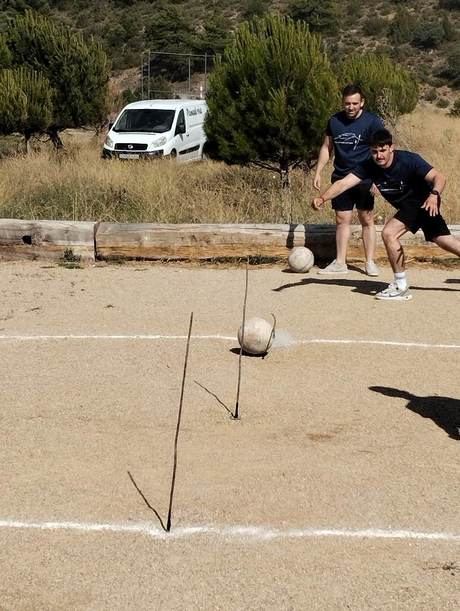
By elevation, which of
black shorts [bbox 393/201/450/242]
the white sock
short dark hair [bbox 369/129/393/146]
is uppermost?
short dark hair [bbox 369/129/393/146]

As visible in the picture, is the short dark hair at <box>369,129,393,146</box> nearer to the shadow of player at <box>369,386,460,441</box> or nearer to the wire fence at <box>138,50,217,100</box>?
the shadow of player at <box>369,386,460,441</box>

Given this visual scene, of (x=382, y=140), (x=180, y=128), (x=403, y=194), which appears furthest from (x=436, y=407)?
(x=180, y=128)

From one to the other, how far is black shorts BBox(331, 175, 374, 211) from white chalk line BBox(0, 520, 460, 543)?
5316 mm

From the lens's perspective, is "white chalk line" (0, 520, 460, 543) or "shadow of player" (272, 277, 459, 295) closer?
"white chalk line" (0, 520, 460, 543)

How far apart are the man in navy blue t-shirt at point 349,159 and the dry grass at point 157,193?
78.9 inches

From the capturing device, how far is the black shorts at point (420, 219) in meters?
7.93

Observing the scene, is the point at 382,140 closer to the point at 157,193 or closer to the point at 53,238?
the point at 53,238

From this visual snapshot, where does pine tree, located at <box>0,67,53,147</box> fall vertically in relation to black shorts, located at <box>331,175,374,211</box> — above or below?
below

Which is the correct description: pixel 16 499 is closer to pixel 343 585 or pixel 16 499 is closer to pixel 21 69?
pixel 343 585

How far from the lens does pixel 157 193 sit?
41.8ft

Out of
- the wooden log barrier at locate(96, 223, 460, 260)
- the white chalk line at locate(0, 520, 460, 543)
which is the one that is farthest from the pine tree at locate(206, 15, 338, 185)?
the white chalk line at locate(0, 520, 460, 543)

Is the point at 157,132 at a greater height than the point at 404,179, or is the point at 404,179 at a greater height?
the point at 404,179

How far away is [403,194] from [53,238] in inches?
153

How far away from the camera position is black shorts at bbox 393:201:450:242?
312 inches
